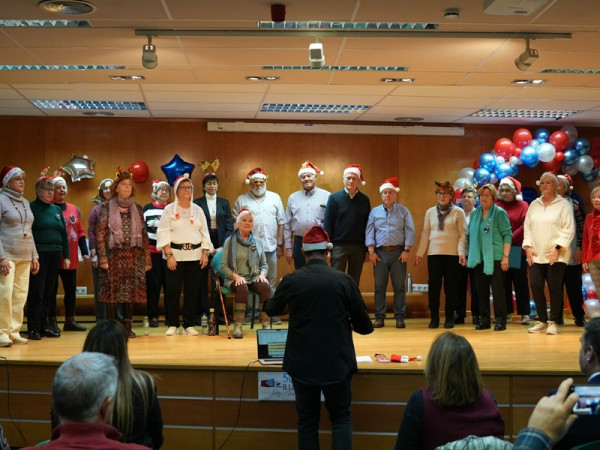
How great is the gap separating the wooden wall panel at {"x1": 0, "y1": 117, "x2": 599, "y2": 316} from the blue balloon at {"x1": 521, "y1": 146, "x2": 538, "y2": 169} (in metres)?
1.03

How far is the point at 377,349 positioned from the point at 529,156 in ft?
13.9

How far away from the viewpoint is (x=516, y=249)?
845 centimetres

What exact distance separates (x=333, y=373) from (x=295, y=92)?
187 inches

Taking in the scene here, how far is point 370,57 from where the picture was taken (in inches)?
267

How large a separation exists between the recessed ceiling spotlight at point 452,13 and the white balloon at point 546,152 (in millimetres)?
4711

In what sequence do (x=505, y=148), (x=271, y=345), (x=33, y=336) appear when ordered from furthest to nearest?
(x=505, y=148)
(x=33, y=336)
(x=271, y=345)

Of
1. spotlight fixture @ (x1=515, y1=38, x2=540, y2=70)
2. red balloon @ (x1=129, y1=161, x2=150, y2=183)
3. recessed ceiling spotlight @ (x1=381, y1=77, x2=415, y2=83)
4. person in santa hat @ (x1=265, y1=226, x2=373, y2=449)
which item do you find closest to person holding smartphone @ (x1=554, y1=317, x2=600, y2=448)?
person in santa hat @ (x1=265, y1=226, x2=373, y2=449)

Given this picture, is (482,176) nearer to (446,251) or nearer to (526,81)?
(446,251)

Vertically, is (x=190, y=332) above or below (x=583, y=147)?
below

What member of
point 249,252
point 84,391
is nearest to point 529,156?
point 249,252

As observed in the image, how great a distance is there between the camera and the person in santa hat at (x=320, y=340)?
4.68m

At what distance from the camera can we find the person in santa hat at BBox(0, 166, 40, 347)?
22.2 feet

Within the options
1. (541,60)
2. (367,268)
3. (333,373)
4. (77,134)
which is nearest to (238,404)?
(333,373)

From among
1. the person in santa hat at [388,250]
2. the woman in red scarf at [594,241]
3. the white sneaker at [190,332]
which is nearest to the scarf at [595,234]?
the woman in red scarf at [594,241]
